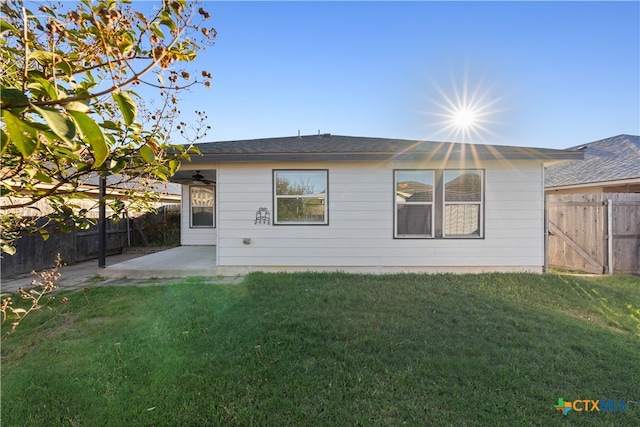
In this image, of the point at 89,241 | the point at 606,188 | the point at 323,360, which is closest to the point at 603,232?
the point at 606,188

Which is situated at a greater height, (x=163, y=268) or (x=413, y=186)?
(x=413, y=186)

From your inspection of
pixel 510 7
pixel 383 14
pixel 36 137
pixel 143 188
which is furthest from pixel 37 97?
pixel 510 7

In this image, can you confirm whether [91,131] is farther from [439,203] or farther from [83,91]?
[439,203]

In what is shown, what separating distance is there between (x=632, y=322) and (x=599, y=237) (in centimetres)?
362

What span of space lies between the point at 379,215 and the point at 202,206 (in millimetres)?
6988

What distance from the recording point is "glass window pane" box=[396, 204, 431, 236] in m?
6.52

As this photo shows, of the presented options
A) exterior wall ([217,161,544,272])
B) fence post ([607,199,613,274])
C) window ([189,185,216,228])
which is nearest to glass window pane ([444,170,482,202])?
exterior wall ([217,161,544,272])

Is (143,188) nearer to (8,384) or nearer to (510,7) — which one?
A: (8,384)

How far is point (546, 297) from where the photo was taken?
5.04 m

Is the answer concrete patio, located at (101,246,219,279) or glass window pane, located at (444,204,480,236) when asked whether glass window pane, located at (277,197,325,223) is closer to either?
concrete patio, located at (101,246,219,279)

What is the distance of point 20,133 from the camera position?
0.63 meters

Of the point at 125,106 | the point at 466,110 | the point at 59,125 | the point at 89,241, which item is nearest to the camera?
the point at 59,125

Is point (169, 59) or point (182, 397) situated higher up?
point (169, 59)

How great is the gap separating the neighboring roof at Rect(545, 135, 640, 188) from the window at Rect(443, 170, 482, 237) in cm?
519
